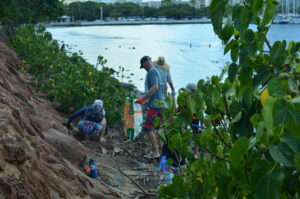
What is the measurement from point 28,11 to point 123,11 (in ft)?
330

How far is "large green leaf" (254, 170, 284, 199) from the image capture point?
149cm

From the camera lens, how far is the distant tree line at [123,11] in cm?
11641

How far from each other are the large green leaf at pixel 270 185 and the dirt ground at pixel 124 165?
417 cm

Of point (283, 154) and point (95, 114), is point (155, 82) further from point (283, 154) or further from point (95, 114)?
point (283, 154)

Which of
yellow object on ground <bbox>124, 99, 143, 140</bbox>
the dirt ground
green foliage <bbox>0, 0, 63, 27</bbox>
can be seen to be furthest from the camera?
green foliage <bbox>0, 0, 63, 27</bbox>

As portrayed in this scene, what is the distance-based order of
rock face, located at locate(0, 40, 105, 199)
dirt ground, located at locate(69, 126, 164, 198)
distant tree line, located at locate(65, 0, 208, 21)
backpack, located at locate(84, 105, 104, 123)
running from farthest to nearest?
1. distant tree line, located at locate(65, 0, 208, 21)
2. backpack, located at locate(84, 105, 104, 123)
3. dirt ground, located at locate(69, 126, 164, 198)
4. rock face, located at locate(0, 40, 105, 199)

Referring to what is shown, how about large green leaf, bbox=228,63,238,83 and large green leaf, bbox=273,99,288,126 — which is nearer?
large green leaf, bbox=273,99,288,126

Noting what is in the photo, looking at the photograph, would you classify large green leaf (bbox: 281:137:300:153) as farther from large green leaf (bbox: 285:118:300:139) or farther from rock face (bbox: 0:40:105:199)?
rock face (bbox: 0:40:105:199)

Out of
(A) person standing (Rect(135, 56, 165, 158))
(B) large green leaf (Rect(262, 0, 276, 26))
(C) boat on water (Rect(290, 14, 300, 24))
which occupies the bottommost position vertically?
(C) boat on water (Rect(290, 14, 300, 24))

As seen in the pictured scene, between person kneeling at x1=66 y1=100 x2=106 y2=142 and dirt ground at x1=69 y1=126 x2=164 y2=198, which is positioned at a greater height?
person kneeling at x1=66 y1=100 x2=106 y2=142

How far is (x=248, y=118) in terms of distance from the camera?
6.56ft

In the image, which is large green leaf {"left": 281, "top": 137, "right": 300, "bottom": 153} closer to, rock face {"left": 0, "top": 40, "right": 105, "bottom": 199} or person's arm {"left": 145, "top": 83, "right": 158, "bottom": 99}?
rock face {"left": 0, "top": 40, "right": 105, "bottom": 199}

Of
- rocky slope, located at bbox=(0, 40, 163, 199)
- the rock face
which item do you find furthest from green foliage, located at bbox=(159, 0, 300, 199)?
rocky slope, located at bbox=(0, 40, 163, 199)

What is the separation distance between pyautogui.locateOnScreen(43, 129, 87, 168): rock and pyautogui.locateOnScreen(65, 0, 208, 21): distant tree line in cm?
10888
